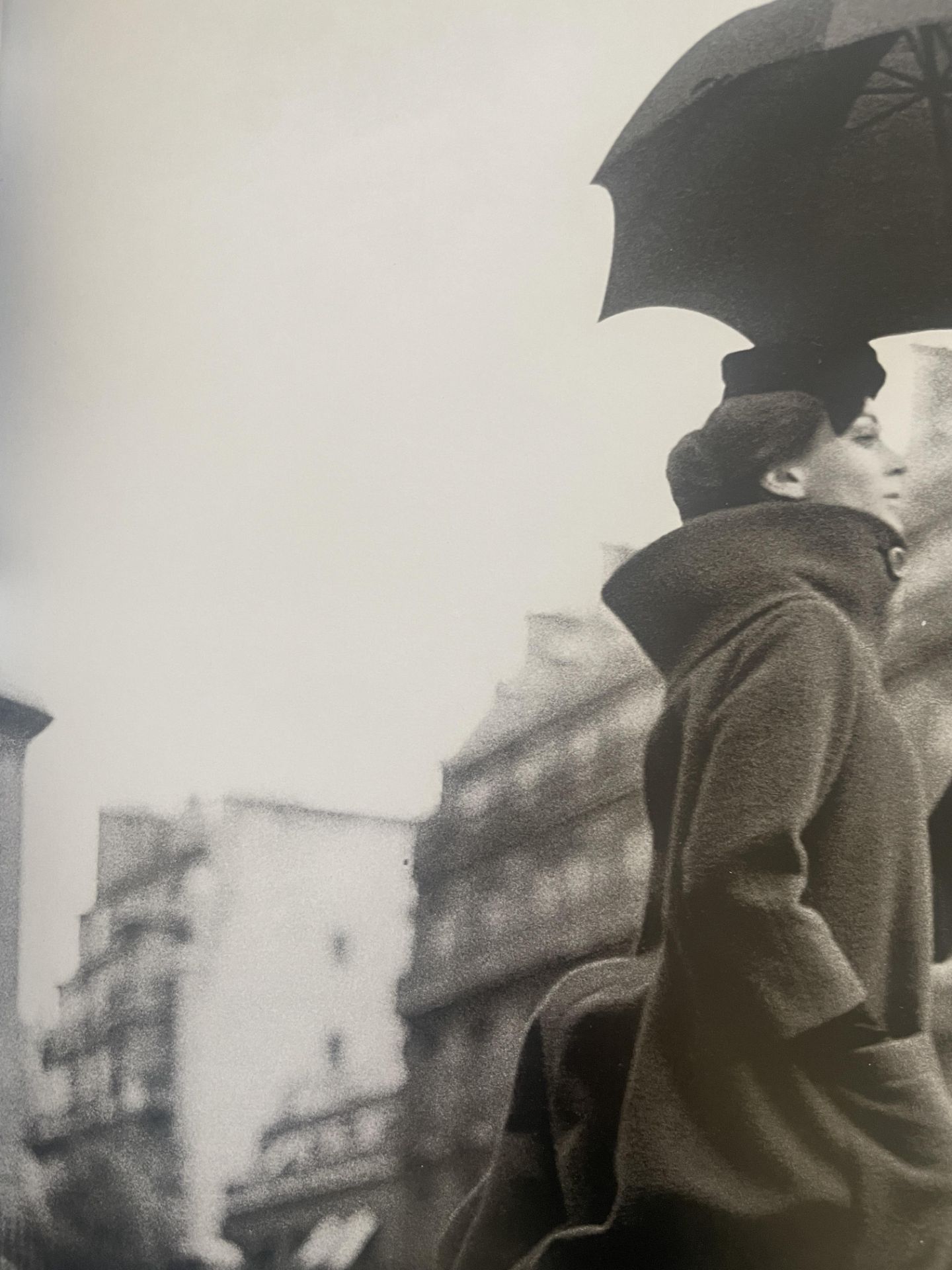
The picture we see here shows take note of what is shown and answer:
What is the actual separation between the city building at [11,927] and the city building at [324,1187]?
1.87 feet

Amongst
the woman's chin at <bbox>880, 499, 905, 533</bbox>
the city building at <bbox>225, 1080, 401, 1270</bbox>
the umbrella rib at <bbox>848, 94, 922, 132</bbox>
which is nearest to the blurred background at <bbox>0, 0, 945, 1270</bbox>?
the city building at <bbox>225, 1080, 401, 1270</bbox>

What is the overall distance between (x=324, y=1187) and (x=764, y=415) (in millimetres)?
1370

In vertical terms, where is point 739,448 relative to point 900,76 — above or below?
A: below

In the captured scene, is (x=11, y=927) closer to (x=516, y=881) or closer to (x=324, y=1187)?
(x=324, y=1187)

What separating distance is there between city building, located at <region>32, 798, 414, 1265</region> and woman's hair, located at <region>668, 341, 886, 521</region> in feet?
2.35

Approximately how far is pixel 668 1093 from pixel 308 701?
88 centimetres

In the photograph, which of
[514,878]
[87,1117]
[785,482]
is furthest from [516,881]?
[87,1117]

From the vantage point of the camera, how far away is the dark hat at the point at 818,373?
1.63m

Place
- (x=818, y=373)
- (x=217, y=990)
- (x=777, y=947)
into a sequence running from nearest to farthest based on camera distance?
(x=777, y=947) < (x=818, y=373) < (x=217, y=990)

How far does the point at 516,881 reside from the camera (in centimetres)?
178

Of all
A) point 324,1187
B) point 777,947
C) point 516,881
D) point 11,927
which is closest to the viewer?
point 777,947

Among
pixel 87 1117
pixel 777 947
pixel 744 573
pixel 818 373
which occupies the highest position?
pixel 818 373

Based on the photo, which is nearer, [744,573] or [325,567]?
[744,573]

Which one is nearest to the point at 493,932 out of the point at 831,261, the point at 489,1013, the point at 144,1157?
the point at 489,1013
